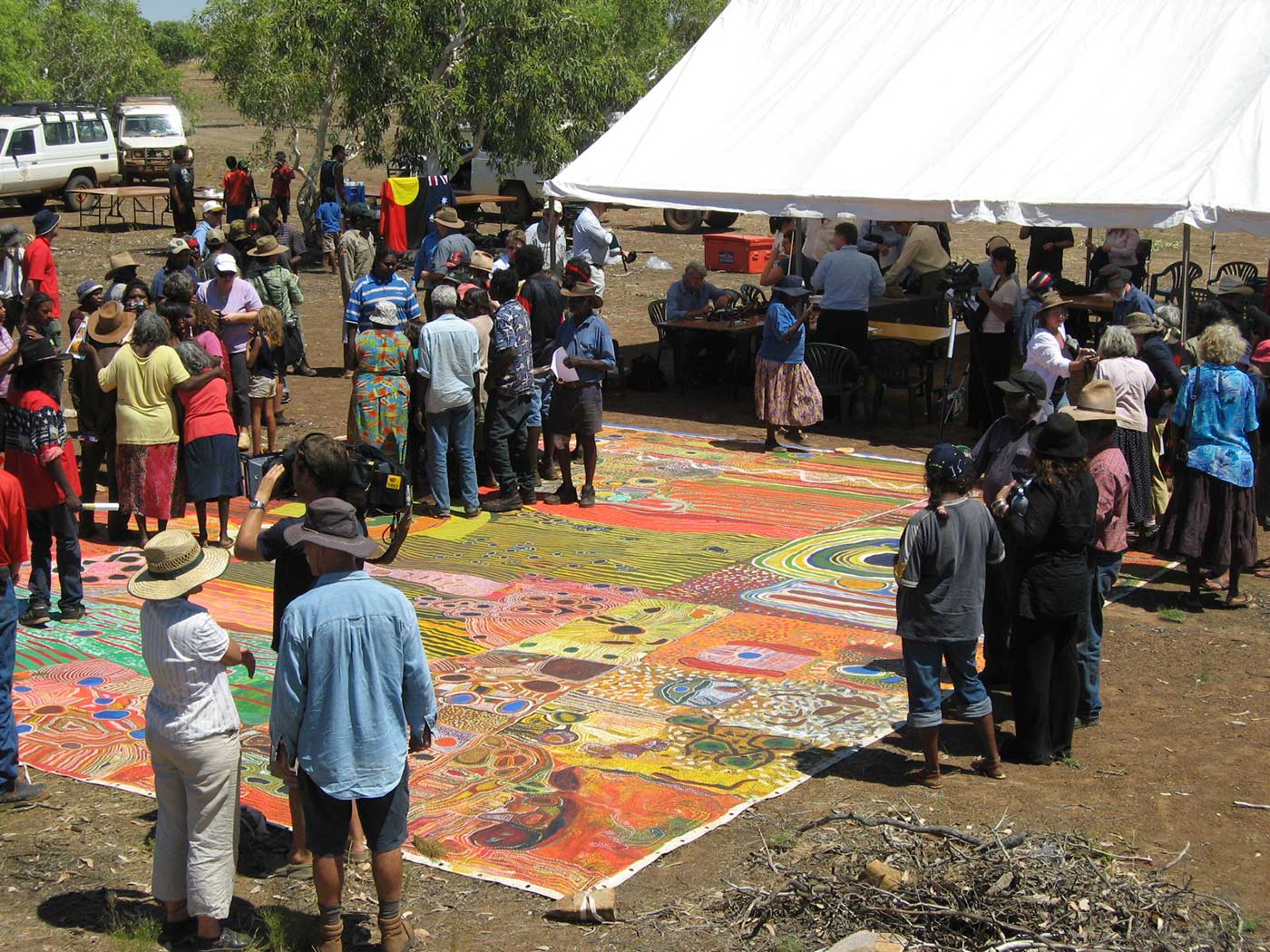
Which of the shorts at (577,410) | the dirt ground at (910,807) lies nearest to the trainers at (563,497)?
the shorts at (577,410)

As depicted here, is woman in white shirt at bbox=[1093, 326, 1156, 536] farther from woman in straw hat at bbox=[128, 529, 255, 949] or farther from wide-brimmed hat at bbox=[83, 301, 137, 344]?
wide-brimmed hat at bbox=[83, 301, 137, 344]

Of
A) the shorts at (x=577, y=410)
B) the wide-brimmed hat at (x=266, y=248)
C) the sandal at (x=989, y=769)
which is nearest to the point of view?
the sandal at (x=989, y=769)

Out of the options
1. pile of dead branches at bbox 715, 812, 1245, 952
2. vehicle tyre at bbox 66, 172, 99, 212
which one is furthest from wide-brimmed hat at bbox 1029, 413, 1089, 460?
vehicle tyre at bbox 66, 172, 99, 212

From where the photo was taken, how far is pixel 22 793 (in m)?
5.85

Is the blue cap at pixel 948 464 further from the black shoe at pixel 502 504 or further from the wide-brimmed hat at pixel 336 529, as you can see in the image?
the black shoe at pixel 502 504

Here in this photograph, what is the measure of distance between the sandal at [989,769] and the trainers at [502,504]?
198 inches

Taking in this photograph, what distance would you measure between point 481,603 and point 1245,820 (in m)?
4.44

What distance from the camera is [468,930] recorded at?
4.93 metres

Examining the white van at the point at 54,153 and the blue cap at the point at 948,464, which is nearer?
the blue cap at the point at 948,464

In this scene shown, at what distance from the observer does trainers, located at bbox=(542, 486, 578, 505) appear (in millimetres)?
10875

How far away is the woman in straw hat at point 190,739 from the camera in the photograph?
461cm

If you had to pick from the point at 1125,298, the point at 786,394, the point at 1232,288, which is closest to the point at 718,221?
the point at 1232,288

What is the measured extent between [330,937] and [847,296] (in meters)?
10.2

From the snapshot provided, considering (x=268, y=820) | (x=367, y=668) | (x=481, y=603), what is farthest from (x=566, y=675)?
(x=367, y=668)
